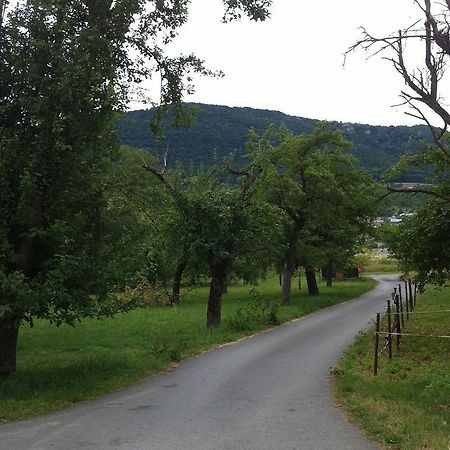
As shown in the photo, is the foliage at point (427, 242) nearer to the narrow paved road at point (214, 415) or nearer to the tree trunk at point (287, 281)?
the narrow paved road at point (214, 415)

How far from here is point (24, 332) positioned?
21.2 m

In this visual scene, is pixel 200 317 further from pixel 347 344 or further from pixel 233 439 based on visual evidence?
pixel 233 439

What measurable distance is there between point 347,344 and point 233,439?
10443 millimetres

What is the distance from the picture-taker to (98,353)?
15859 mm

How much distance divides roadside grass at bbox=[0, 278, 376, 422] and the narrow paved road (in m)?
0.56

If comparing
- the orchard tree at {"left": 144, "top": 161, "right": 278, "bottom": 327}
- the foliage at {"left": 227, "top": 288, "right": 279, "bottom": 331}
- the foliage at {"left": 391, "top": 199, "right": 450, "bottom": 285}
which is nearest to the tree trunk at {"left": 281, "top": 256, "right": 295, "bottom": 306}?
the foliage at {"left": 227, "top": 288, "right": 279, "bottom": 331}

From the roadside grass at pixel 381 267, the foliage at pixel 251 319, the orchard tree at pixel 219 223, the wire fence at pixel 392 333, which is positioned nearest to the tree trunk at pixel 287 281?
the foliage at pixel 251 319

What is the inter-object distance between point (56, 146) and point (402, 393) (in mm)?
7650

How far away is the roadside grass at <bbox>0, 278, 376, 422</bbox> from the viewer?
1034cm

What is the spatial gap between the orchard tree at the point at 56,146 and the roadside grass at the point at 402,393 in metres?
5.32

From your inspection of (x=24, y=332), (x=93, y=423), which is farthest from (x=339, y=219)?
(x=93, y=423)

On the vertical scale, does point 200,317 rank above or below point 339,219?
below

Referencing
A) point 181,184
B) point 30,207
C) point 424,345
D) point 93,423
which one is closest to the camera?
point 93,423

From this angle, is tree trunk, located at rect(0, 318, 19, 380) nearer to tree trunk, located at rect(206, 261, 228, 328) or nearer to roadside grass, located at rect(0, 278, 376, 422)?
roadside grass, located at rect(0, 278, 376, 422)
